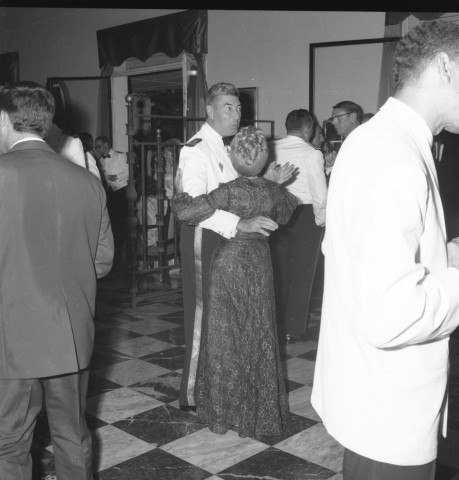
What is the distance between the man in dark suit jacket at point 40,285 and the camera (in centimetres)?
168

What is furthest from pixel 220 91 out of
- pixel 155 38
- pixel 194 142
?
pixel 155 38

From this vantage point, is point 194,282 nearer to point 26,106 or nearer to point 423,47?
point 26,106

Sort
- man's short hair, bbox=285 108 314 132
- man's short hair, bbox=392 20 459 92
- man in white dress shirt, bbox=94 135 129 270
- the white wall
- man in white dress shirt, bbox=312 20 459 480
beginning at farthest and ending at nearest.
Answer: man in white dress shirt, bbox=94 135 129 270, the white wall, man's short hair, bbox=285 108 314 132, man's short hair, bbox=392 20 459 92, man in white dress shirt, bbox=312 20 459 480

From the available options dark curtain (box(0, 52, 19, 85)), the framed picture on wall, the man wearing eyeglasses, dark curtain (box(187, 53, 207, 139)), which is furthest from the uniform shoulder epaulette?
dark curtain (box(0, 52, 19, 85))

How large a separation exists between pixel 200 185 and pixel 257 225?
1.17 feet

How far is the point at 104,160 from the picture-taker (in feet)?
24.6

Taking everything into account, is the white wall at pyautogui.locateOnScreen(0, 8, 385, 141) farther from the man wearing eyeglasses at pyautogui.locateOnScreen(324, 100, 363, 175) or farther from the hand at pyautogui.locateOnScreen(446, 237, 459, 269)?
the hand at pyautogui.locateOnScreen(446, 237, 459, 269)

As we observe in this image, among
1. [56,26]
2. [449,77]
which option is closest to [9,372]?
[449,77]

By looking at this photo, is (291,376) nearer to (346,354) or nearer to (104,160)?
(346,354)

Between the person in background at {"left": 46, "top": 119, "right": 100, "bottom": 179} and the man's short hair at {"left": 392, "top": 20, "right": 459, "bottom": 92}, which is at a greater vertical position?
the man's short hair at {"left": 392, "top": 20, "right": 459, "bottom": 92}

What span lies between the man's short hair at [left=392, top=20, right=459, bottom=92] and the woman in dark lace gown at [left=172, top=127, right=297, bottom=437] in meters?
1.45

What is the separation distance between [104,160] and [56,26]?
11.7 ft

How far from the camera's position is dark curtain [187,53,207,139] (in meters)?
7.54

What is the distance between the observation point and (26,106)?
5.74 feet
